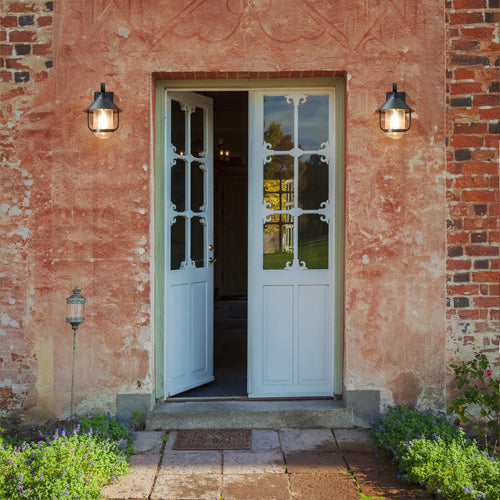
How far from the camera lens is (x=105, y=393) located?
433 centimetres

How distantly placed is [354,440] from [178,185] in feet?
7.63

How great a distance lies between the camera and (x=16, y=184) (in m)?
4.30

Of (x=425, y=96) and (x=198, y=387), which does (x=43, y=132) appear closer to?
(x=198, y=387)

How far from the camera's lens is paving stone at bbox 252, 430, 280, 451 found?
3.98m

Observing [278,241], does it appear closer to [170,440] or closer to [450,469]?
[170,440]

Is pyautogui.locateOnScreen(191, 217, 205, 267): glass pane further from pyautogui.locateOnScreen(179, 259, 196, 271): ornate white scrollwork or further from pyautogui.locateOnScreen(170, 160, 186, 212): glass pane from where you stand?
pyautogui.locateOnScreen(170, 160, 186, 212): glass pane

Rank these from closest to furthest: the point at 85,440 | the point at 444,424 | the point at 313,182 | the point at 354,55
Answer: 1. the point at 85,440
2. the point at 444,424
3. the point at 354,55
4. the point at 313,182

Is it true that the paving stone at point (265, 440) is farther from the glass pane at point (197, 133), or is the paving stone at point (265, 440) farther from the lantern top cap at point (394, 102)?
the lantern top cap at point (394, 102)

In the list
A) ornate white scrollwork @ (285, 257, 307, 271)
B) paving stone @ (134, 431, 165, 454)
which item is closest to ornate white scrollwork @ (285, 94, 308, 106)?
ornate white scrollwork @ (285, 257, 307, 271)

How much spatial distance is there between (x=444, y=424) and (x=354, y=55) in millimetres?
2660

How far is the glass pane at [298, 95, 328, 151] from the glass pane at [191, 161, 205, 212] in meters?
0.89

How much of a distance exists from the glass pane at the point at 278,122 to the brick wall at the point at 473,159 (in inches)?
46.2

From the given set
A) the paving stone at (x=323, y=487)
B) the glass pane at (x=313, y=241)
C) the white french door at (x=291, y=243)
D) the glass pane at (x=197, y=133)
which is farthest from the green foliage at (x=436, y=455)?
the glass pane at (x=197, y=133)

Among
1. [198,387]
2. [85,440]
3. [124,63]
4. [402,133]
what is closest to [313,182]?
[402,133]
